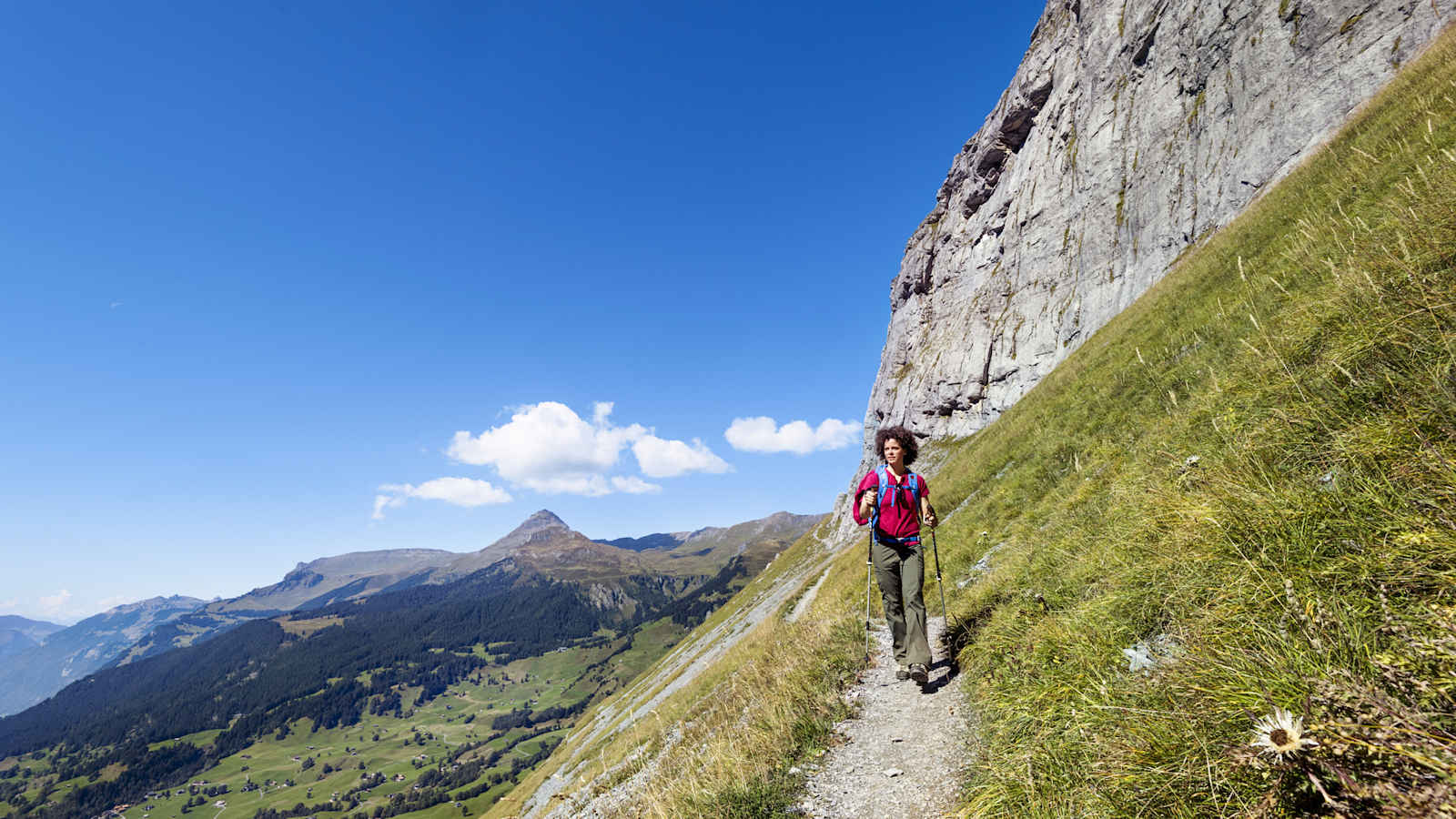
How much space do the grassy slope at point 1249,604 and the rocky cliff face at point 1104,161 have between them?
32343mm

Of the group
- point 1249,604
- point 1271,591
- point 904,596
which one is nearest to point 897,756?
point 904,596

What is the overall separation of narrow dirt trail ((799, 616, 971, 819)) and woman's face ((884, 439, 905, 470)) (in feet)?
10.9

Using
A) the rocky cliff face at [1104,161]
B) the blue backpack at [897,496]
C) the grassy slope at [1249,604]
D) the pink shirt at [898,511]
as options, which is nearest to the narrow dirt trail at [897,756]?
the grassy slope at [1249,604]

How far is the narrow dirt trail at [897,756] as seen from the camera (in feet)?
18.1

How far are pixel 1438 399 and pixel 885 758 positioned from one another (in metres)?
5.97

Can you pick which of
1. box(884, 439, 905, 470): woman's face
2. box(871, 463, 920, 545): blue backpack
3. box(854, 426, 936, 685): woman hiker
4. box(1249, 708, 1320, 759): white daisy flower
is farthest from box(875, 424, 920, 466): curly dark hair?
box(1249, 708, 1320, 759): white daisy flower

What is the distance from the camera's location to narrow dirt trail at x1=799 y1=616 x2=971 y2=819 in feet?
18.1

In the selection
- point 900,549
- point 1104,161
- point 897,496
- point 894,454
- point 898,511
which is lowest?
point 900,549

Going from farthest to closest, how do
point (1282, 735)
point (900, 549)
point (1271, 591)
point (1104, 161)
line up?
point (1104, 161) → point (900, 549) → point (1271, 591) → point (1282, 735)

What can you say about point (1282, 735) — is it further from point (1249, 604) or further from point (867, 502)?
point (867, 502)

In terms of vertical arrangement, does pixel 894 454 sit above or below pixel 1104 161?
below

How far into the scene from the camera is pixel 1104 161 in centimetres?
5728

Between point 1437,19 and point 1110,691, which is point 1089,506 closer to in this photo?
point 1110,691

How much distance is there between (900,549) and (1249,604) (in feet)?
16.3
